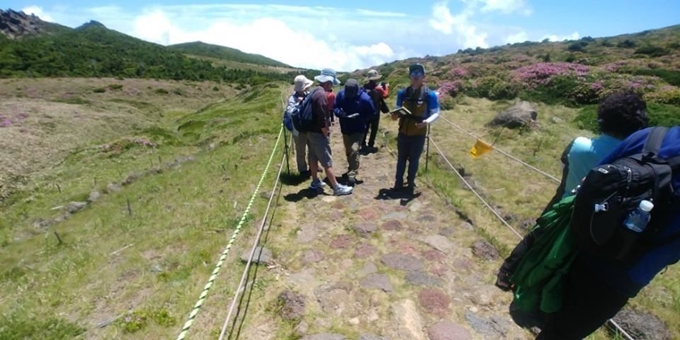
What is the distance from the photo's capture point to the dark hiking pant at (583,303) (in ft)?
10.8

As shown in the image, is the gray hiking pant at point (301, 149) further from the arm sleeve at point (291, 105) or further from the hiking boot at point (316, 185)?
the hiking boot at point (316, 185)

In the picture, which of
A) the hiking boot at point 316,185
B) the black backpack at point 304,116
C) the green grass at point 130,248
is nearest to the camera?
the green grass at point 130,248

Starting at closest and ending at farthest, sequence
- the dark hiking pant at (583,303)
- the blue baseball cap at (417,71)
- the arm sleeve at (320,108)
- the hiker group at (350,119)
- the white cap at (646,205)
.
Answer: the white cap at (646,205)
the dark hiking pant at (583,303)
the blue baseball cap at (417,71)
the hiker group at (350,119)
the arm sleeve at (320,108)

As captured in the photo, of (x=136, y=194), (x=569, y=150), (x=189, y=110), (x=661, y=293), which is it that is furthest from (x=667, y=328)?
(x=189, y=110)

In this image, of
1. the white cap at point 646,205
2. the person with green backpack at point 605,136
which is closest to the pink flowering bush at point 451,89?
the person with green backpack at point 605,136

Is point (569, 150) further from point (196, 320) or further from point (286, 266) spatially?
point (196, 320)

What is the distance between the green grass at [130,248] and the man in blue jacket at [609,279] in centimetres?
430

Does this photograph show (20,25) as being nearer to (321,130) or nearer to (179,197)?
(179,197)

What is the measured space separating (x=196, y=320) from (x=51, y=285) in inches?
151

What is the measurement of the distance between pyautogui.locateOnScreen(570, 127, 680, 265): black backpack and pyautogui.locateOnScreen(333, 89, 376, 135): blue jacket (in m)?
7.67

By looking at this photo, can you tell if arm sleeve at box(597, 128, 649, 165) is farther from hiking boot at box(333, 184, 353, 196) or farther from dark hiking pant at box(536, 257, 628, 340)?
hiking boot at box(333, 184, 353, 196)

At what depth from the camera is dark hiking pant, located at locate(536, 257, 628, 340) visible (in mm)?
3291

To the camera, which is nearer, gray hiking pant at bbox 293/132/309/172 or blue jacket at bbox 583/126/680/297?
blue jacket at bbox 583/126/680/297

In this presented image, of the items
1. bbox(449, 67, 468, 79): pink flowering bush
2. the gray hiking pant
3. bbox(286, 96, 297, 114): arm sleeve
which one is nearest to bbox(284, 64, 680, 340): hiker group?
bbox(286, 96, 297, 114): arm sleeve
